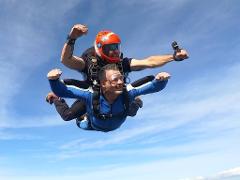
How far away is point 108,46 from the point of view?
8.95 m

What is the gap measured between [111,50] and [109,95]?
1117 mm

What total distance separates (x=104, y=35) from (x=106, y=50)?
34 cm

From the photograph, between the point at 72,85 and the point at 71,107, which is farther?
the point at 71,107

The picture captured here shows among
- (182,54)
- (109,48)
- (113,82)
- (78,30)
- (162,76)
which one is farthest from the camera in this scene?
(162,76)

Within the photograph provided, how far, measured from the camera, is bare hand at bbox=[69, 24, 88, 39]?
27.5 feet

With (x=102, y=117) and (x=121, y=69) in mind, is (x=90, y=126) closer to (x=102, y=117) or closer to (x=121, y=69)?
(x=102, y=117)

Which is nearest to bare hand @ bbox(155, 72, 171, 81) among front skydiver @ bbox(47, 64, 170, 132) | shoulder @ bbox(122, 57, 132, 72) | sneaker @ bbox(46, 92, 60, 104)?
front skydiver @ bbox(47, 64, 170, 132)

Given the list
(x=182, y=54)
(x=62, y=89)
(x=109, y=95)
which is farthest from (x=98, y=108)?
(x=182, y=54)

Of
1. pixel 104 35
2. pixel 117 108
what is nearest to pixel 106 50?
pixel 104 35

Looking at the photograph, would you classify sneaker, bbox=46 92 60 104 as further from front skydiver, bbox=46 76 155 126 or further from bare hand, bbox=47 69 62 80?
bare hand, bbox=47 69 62 80

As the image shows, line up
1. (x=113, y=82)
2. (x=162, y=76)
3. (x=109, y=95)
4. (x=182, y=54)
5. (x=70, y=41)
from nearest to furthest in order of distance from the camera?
Result: 1. (x=182, y=54)
2. (x=70, y=41)
3. (x=113, y=82)
4. (x=162, y=76)
5. (x=109, y=95)

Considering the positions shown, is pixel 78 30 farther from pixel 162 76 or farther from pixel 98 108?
pixel 162 76

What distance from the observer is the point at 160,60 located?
9609 mm

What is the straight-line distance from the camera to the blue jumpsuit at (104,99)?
30.0 feet
